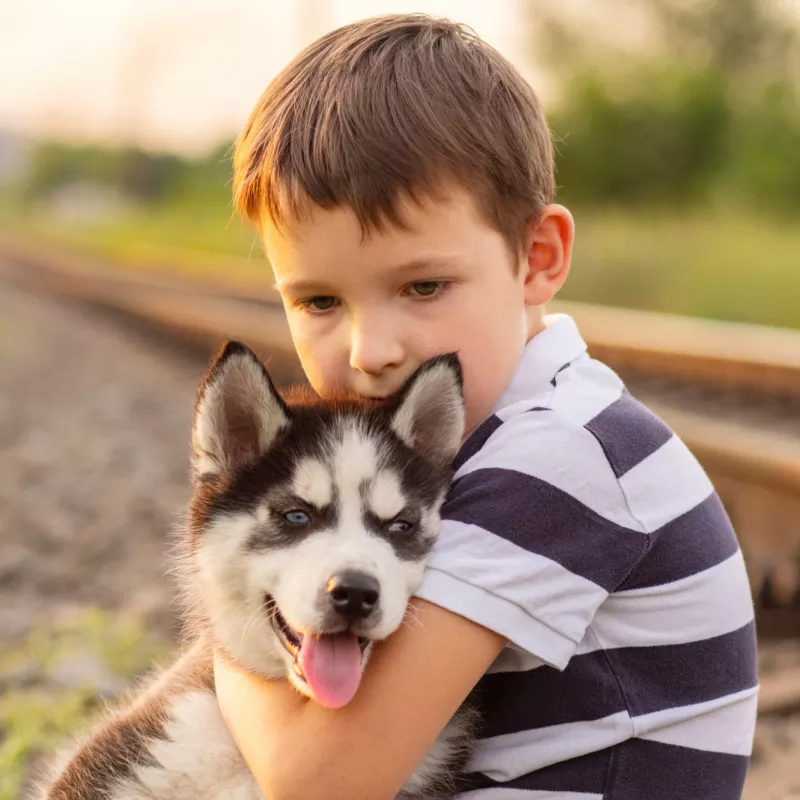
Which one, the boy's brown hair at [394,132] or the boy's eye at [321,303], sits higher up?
the boy's brown hair at [394,132]

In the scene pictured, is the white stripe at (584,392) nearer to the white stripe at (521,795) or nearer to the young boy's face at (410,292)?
the young boy's face at (410,292)

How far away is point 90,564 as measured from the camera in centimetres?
545

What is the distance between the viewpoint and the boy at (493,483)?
1909 millimetres

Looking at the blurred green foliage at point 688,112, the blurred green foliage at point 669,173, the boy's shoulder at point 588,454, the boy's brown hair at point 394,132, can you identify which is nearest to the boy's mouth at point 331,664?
the boy's shoulder at point 588,454

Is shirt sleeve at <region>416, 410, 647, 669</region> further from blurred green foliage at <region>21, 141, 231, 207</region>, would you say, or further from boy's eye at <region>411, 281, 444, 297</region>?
blurred green foliage at <region>21, 141, 231, 207</region>

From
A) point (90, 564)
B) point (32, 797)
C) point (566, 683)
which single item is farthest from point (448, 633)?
point (90, 564)

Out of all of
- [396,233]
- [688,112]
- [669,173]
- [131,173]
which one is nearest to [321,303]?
[396,233]

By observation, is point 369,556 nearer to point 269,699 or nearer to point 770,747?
point 269,699

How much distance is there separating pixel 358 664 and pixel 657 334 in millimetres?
7023

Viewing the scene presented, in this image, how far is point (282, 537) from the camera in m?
2.08

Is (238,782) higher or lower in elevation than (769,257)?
higher

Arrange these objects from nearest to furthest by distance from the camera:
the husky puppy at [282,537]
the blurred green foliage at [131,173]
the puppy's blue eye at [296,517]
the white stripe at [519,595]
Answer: the white stripe at [519,595] → the husky puppy at [282,537] → the puppy's blue eye at [296,517] → the blurred green foliage at [131,173]

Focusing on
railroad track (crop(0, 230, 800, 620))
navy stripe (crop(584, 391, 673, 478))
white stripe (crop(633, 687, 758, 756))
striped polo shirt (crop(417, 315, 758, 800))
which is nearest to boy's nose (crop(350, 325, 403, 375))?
striped polo shirt (crop(417, 315, 758, 800))

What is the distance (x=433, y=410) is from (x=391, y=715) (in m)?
0.63
